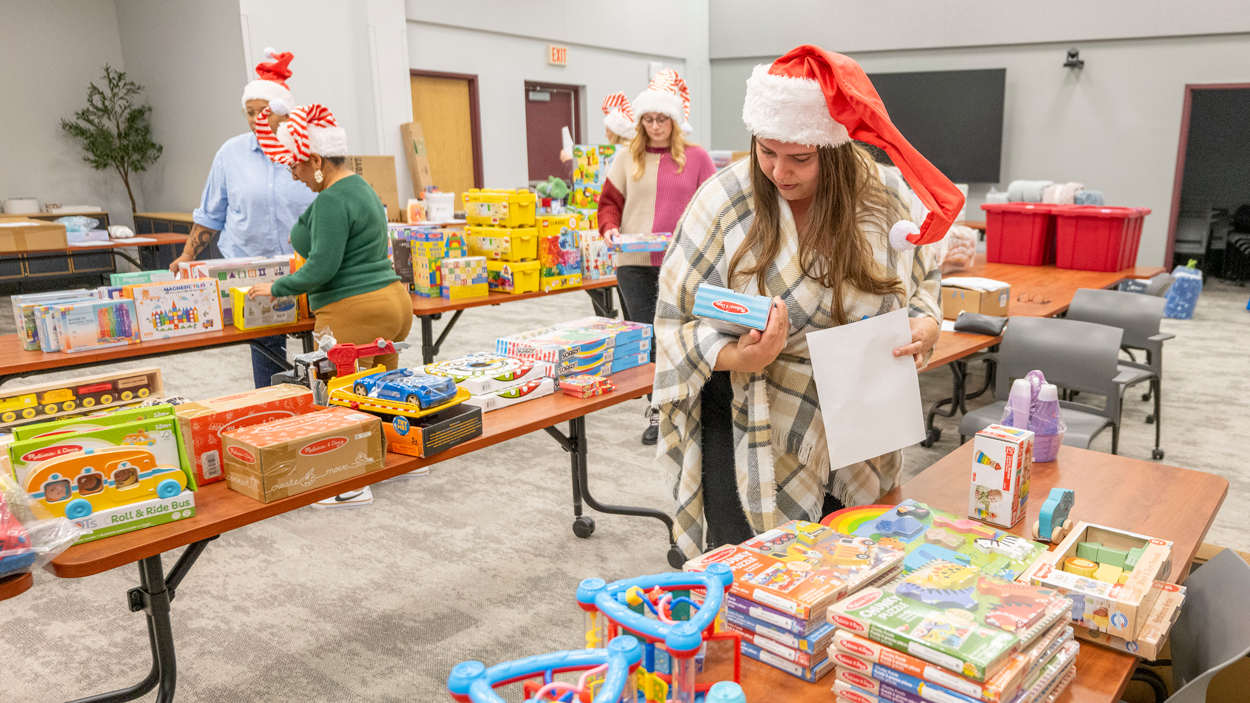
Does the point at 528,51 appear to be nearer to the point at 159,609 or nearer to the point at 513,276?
the point at 513,276

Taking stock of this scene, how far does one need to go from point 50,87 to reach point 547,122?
593cm

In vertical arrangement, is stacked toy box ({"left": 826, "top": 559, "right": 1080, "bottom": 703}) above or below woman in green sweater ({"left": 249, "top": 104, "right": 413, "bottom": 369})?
below

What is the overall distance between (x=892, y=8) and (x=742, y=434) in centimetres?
1119

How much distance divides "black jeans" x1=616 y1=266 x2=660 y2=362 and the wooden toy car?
8.12 ft

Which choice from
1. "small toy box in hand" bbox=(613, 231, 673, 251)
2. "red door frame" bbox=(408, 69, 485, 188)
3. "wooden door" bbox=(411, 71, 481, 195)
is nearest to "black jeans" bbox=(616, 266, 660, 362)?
"small toy box in hand" bbox=(613, 231, 673, 251)

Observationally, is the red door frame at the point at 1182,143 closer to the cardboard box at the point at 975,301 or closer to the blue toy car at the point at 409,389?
the cardboard box at the point at 975,301

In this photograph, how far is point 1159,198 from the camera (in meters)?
9.77

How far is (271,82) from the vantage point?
13.0ft

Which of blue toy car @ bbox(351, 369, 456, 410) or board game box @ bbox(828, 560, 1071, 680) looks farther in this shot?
blue toy car @ bbox(351, 369, 456, 410)

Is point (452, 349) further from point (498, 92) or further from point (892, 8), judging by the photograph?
point (892, 8)

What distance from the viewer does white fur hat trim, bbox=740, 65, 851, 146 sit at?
149 centimetres

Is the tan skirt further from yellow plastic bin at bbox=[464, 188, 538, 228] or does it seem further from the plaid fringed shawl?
the plaid fringed shawl

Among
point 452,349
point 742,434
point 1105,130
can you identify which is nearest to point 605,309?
point 452,349

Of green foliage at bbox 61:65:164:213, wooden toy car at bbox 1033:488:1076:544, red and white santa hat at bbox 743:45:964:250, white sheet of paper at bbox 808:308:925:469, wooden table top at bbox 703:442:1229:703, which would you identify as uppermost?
green foliage at bbox 61:65:164:213
